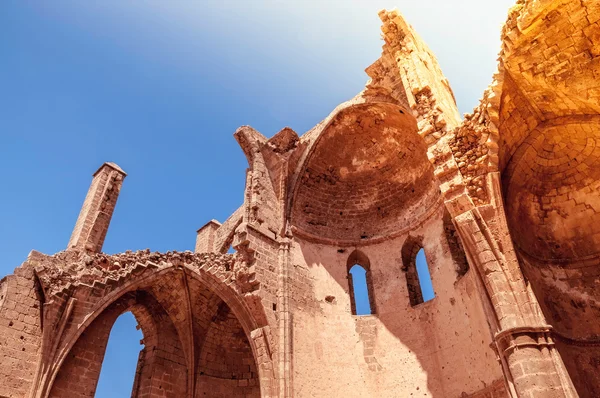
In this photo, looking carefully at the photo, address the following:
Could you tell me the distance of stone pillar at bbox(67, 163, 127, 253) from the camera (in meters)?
11.3

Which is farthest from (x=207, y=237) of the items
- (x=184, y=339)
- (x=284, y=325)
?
(x=284, y=325)

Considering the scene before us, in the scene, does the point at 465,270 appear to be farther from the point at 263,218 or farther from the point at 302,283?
the point at 263,218

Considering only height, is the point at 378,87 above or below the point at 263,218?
above

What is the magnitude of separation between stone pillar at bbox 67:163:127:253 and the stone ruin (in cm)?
6

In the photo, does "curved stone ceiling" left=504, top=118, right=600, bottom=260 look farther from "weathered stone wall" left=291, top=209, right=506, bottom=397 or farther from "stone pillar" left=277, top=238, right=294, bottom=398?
"stone pillar" left=277, top=238, right=294, bottom=398

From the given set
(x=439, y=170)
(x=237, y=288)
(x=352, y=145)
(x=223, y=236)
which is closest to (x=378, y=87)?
(x=352, y=145)

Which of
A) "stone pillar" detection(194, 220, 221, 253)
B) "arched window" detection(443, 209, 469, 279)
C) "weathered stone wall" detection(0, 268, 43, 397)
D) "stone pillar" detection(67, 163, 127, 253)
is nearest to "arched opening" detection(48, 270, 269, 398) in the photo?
"weathered stone wall" detection(0, 268, 43, 397)

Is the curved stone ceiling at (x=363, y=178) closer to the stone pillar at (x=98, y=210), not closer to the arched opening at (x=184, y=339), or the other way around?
the arched opening at (x=184, y=339)

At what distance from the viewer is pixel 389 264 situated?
1066cm

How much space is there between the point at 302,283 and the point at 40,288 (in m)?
5.45

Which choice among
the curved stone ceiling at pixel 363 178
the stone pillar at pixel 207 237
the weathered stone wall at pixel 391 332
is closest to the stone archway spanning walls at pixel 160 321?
the weathered stone wall at pixel 391 332

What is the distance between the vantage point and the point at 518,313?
590 centimetres

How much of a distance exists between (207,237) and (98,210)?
16.5 ft

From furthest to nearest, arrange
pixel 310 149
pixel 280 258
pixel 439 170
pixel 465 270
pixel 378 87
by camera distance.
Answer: pixel 310 149 < pixel 378 87 < pixel 280 258 < pixel 465 270 < pixel 439 170
